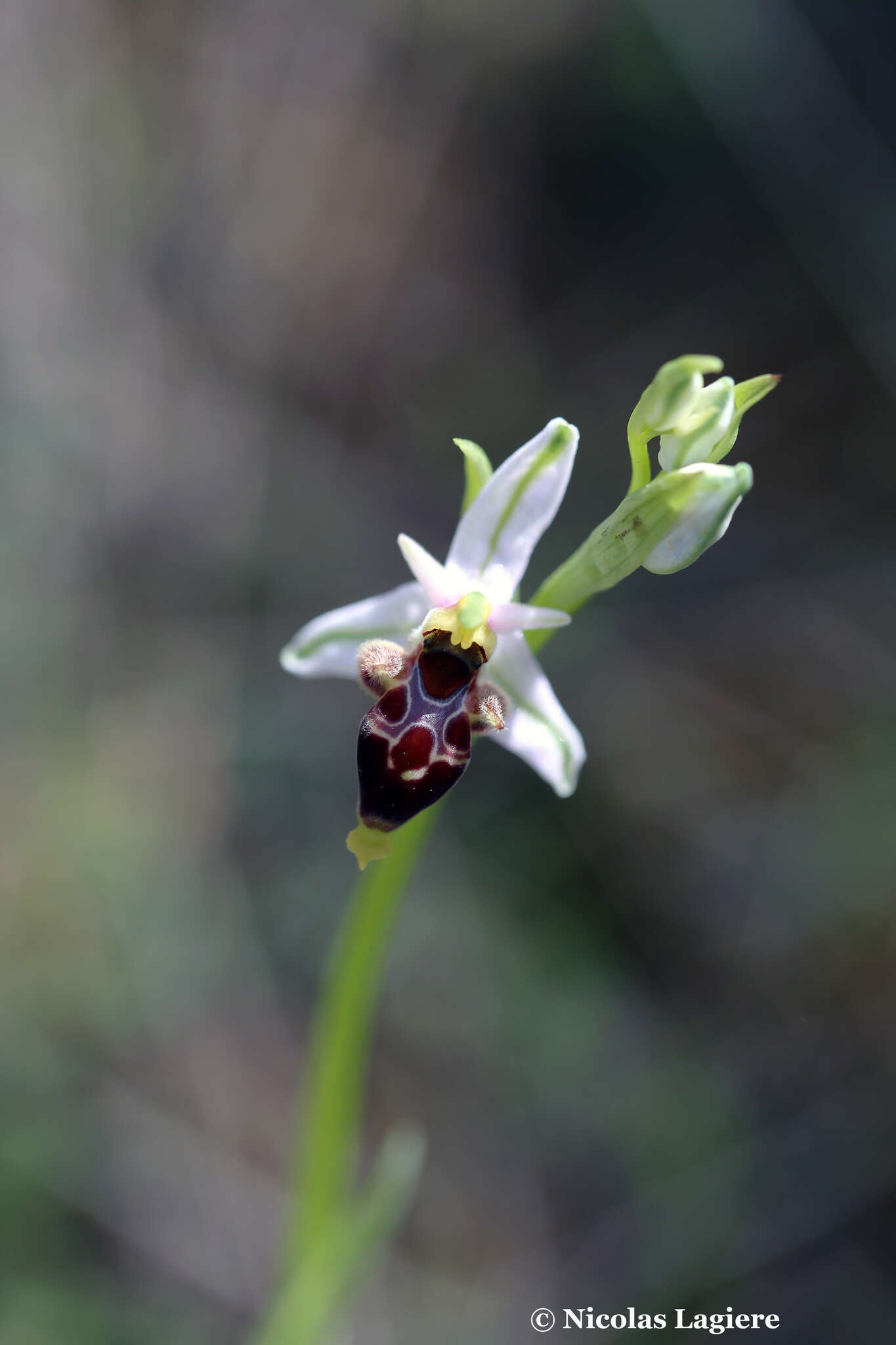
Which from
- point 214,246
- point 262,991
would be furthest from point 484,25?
point 262,991

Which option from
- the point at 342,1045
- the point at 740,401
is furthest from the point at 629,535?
the point at 342,1045

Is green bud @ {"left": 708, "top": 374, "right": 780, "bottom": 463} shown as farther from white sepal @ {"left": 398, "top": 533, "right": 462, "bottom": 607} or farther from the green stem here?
the green stem

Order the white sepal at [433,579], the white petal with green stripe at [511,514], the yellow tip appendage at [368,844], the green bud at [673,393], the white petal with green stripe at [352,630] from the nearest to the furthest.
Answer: the green bud at [673,393], the yellow tip appendage at [368,844], the white petal with green stripe at [511,514], the white sepal at [433,579], the white petal with green stripe at [352,630]

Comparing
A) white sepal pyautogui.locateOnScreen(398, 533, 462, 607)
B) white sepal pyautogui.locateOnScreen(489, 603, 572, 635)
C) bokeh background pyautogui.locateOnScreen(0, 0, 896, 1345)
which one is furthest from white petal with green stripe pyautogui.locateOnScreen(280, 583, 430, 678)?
bokeh background pyautogui.locateOnScreen(0, 0, 896, 1345)

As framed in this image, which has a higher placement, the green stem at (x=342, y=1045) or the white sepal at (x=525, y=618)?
the white sepal at (x=525, y=618)

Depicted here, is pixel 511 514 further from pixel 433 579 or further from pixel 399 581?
pixel 399 581

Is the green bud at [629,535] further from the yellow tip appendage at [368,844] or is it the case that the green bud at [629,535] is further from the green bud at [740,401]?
the yellow tip appendage at [368,844]

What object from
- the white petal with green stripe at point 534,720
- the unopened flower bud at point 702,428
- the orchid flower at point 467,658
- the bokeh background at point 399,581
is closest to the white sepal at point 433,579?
the orchid flower at point 467,658
